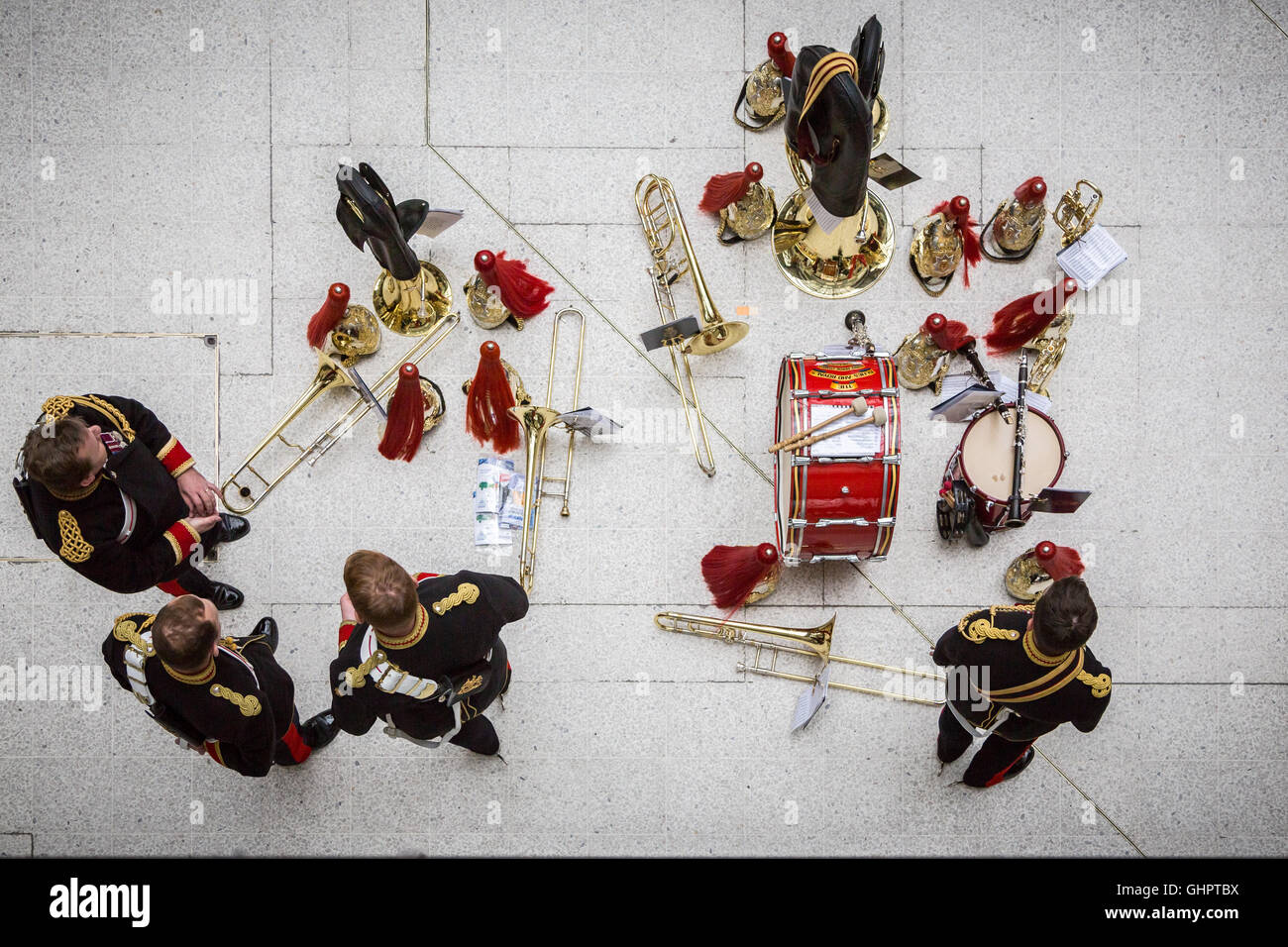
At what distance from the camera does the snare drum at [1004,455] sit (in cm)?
425

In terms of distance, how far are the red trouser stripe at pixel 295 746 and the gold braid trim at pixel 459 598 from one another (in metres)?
1.31

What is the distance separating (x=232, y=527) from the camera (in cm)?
470

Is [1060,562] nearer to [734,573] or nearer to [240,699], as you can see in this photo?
[734,573]

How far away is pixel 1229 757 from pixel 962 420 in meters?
2.24

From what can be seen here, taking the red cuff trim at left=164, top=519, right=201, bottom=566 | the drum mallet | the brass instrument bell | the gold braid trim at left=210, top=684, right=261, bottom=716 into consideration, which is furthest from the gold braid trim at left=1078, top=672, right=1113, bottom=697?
the red cuff trim at left=164, top=519, right=201, bottom=566

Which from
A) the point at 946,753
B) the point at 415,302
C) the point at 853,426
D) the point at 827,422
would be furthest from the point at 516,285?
the point at 946,753

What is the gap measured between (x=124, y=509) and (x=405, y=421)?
131cm

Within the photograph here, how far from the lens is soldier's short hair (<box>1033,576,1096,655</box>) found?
339cm

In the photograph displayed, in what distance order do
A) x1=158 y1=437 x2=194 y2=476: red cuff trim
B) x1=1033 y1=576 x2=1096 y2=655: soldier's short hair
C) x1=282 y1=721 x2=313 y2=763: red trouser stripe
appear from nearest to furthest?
x1=1033 y1=576 x2=1096 y2=655: soldier's short hair → x1=158 y1=437 x2=194 y2=476: red cuff trim → x1=282 y1=721 x2=313 y2=763: red trouser stripe

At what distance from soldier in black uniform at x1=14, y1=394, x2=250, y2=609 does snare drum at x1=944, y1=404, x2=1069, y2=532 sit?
11.7 ft

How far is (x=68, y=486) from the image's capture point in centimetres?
360

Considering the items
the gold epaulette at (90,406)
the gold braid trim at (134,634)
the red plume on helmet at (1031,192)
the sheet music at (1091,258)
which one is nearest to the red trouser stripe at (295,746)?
the gold braid trim at (134,634)

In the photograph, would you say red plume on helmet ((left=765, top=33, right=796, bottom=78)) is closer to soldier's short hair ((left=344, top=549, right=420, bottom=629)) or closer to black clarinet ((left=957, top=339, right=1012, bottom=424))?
black clarinet ((left=957, top=339, right=1012, bottom=424))
